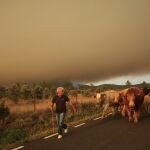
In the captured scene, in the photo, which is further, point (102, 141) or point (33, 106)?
point (33, 106)

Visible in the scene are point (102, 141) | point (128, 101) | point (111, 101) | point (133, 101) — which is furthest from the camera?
point (111, 101)

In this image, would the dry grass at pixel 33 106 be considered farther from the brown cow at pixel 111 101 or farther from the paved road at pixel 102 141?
the paved road at pixel 102 141

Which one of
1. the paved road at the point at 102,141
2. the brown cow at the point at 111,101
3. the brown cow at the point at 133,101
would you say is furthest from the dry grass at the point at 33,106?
the paved road at the point at 102,141

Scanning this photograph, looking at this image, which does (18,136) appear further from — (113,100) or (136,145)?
(113,100)

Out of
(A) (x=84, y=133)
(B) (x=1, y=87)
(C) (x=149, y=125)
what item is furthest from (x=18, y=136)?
(B) (x=1, y=87)

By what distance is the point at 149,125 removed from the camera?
1855 cm

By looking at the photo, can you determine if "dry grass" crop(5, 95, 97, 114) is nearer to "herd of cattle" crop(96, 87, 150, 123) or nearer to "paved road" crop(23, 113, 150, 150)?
"herd of cattle" crop(96, 87, 150, 123)

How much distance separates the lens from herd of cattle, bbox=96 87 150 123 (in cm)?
2130

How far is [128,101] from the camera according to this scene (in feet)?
71.4

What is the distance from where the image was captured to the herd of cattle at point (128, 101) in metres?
21.3

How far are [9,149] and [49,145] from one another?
1.48 m

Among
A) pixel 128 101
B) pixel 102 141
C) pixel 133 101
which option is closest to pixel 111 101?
pixel 128 101

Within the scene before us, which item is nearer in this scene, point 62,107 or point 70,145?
point 70,145

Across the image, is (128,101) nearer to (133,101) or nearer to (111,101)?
(133,101)
